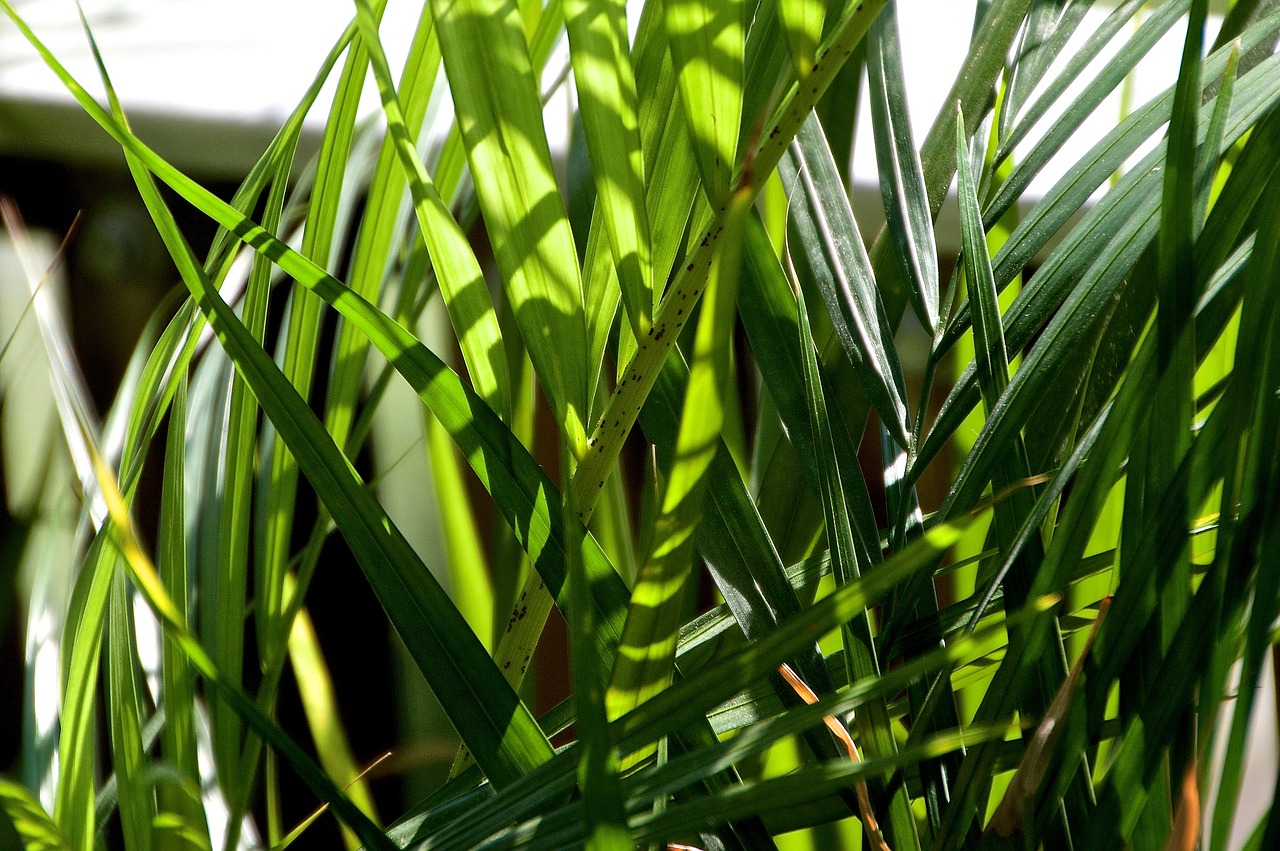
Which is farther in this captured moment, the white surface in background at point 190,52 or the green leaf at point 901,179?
the white surface in background at point 190,52

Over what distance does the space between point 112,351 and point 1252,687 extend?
871 mm

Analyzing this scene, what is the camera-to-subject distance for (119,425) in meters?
0.33

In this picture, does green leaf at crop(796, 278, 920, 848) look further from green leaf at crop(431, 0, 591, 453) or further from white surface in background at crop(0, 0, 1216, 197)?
white surface in background at crop(0, 0, 1216, 197)

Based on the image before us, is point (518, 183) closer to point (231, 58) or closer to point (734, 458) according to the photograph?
point (734, 458)

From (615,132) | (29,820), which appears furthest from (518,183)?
(29,820)

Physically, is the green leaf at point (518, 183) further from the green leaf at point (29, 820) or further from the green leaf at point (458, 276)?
the green leaf at point (29, 820)

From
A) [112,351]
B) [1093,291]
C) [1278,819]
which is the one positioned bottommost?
[1278,819]

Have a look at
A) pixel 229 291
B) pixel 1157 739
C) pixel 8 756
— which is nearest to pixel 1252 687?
pixel 1157 739

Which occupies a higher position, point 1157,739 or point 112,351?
point 112,351

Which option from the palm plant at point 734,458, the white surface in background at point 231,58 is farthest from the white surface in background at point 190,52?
the palm plant at point 734,458

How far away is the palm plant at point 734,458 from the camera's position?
6.1 inches

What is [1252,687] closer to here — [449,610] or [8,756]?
[449,610]

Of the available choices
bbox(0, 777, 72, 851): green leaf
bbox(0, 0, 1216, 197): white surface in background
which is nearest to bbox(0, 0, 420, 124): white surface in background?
bbox(0, 0, 1216, 197): white surface in background

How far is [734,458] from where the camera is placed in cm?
23
